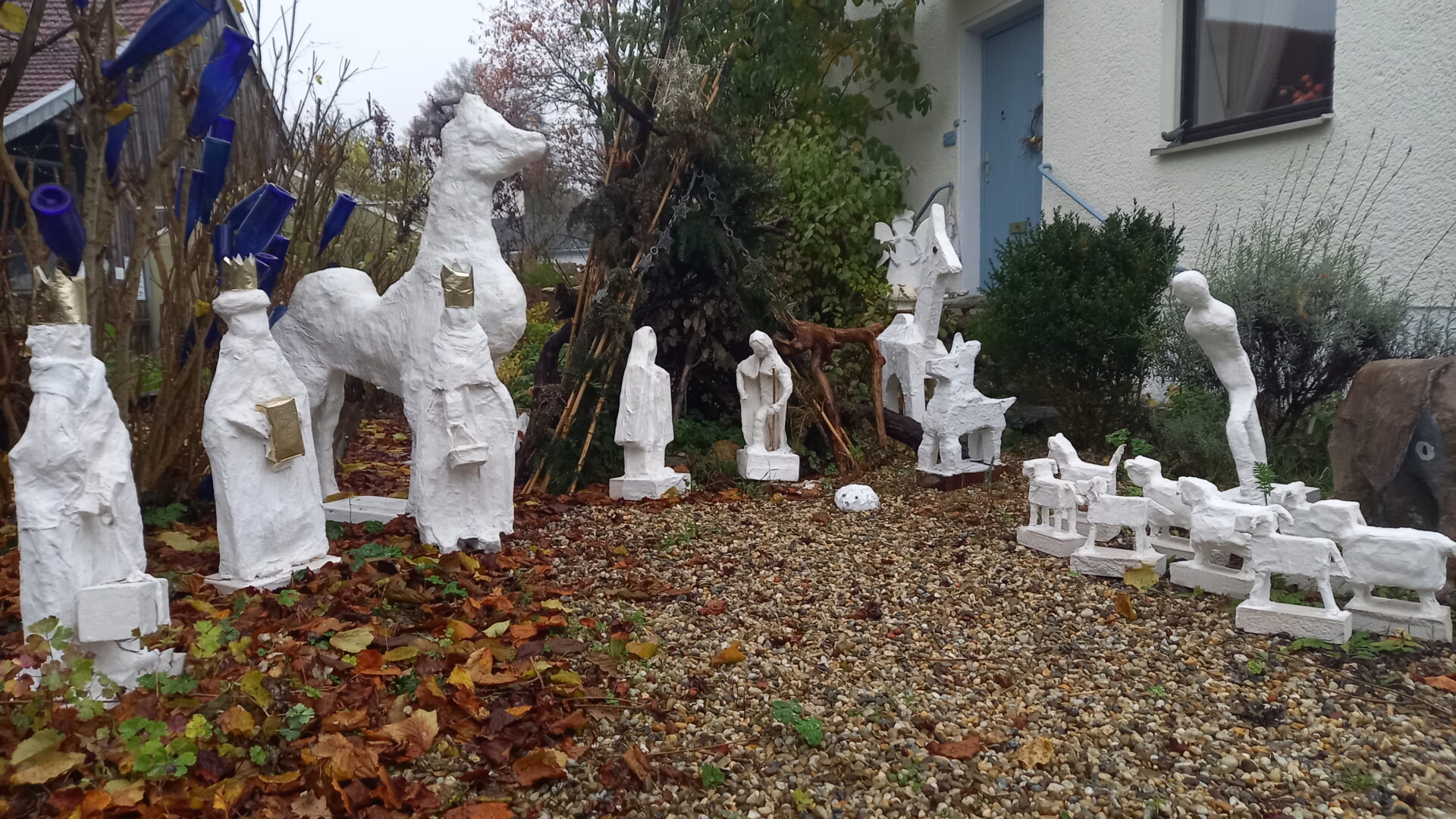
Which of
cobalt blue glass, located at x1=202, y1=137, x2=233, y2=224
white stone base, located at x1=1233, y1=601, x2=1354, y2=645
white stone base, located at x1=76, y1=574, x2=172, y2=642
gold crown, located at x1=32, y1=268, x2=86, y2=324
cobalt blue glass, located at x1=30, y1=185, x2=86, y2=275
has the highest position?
cobalt blue glass, located at x1=202, y1=137, x2=233, y2=224

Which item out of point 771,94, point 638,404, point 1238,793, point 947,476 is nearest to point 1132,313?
point 947,476

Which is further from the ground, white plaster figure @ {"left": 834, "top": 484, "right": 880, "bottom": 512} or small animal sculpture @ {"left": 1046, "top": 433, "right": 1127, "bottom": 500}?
small animal sculpture @ {"left": 1046, "top": 433, "right": 1127, "bottom": 500}

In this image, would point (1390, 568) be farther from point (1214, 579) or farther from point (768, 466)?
point (768, 466)

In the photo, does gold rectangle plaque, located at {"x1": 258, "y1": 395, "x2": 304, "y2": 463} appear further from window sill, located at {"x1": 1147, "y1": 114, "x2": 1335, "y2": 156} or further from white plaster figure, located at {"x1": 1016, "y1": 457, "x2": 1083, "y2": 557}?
window sill, located at {"x1": 1147, "y1": 114, "x2": 1335, "y2": 156}

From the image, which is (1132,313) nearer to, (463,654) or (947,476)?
(947,476)

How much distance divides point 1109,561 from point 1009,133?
6403 millimetres

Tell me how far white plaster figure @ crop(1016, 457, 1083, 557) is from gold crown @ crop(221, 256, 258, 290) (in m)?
3.38

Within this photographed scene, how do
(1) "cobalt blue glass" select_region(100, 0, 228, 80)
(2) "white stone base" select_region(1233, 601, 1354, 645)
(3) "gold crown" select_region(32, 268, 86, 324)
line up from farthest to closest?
(1) "cobalt blue glass" select_region(100, 0, 228, 80) < (2) "white stone base" select_region(1233, 601, 1354, 645) < (3) "gold crown" select_region(32, 268, 86, 324)

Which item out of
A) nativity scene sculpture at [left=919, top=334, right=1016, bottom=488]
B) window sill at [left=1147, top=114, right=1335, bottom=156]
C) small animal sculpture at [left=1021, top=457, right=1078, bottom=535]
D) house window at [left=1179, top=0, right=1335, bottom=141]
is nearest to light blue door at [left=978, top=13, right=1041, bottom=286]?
window sill at [left=1147, top=114, right=1335, bottom=156]

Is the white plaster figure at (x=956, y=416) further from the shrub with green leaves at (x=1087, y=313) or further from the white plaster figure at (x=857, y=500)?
the shrub with green leaves at (x=1087, y=313)

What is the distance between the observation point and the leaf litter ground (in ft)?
7.45

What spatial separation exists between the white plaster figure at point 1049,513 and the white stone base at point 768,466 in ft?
5.80

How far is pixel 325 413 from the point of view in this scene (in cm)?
450

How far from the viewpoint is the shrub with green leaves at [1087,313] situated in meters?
5.81
